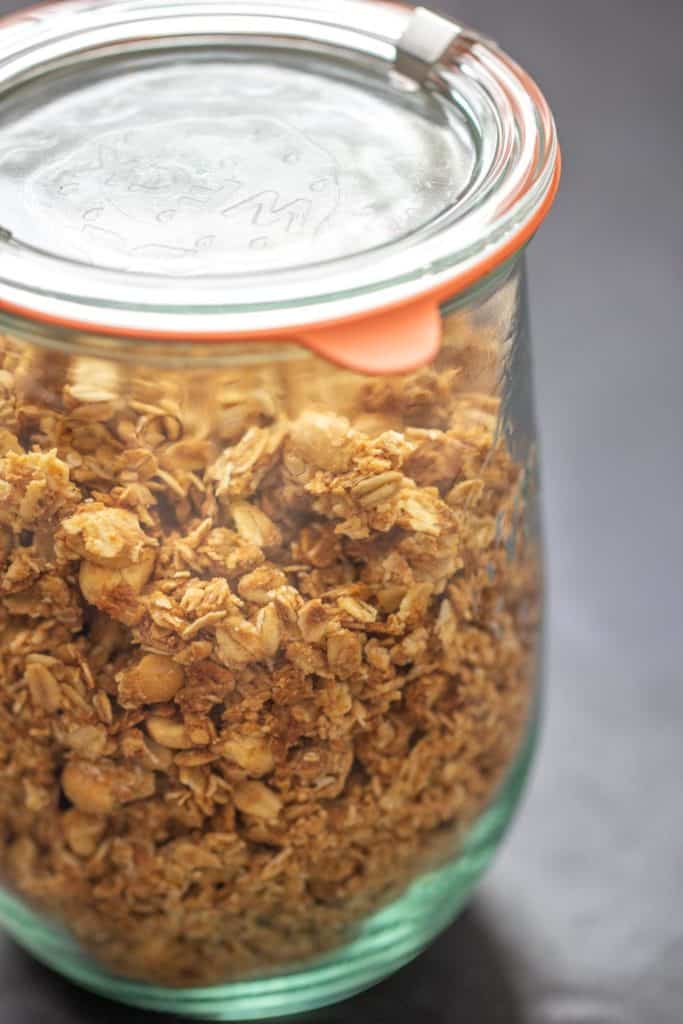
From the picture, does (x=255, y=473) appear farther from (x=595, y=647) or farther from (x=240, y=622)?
(x=595, y=647)

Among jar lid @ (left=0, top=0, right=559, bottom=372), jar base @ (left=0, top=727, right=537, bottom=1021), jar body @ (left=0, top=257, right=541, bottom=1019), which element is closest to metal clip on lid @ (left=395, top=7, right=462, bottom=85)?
jar lid @ (left=0, top=0, right=559, bottom=372)

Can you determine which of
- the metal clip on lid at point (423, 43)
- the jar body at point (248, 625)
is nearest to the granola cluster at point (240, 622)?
the jar body at point (248, 625)

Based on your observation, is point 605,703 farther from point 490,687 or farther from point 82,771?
point 82,771

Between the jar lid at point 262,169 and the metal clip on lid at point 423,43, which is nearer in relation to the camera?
the jar lid at point 262,169

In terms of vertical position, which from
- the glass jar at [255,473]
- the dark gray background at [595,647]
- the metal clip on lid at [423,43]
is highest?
the metal clip on lid at [423,43]

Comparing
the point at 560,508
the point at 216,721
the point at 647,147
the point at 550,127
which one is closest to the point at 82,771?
the point at 216,721

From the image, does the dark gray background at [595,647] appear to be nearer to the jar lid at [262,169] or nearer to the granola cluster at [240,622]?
the granola cluster at [240,622]

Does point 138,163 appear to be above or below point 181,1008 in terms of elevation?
above

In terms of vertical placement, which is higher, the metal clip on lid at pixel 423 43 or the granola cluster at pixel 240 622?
the metal clip on lid at pixel 423 43
